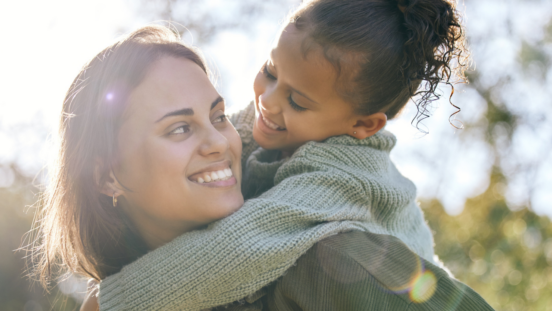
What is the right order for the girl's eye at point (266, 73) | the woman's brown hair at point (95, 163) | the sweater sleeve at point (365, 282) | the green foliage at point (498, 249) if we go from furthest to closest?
the green foliage at point (498, 249)
the girl's eye at point (266, 73)
the woman's brown hair at point (95, 163)
the sweater sleeve at point (365, 282)

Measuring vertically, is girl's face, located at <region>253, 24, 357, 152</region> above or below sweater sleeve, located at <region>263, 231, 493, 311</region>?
above

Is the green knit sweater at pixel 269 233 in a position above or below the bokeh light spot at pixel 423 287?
above

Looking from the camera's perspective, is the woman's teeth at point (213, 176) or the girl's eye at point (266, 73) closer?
the woman's teeth at point (213, 176)

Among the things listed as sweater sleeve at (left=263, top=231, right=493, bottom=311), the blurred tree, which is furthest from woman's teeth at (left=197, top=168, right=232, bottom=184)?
the blurred tree

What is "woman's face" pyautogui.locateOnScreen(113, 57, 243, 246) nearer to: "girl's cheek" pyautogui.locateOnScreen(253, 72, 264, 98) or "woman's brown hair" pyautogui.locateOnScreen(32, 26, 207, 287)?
"woman's brown hair" pyautogui.locateOnScreen(32, 26, 207, 287)

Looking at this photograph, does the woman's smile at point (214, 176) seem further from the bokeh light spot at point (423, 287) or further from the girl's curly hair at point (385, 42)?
the bokeh light spot at point (423, 287)

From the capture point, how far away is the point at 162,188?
5.25 feet

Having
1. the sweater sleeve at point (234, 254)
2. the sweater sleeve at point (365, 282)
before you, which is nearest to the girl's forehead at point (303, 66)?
the sweater sleeve at point (234, 254)

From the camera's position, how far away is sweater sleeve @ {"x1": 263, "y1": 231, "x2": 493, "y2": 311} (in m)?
1.32

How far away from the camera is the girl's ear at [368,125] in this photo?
1.86 m

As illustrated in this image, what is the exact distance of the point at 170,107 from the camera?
5.23 ft

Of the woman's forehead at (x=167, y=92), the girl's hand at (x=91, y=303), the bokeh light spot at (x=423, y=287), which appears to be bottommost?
the girl's hand at (x=91, y=303)

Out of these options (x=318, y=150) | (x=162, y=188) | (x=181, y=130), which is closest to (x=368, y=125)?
(x=318, y=150)

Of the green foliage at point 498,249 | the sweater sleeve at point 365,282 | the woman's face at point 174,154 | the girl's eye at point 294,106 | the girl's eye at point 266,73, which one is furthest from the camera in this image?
the green foliage at point 498,249
